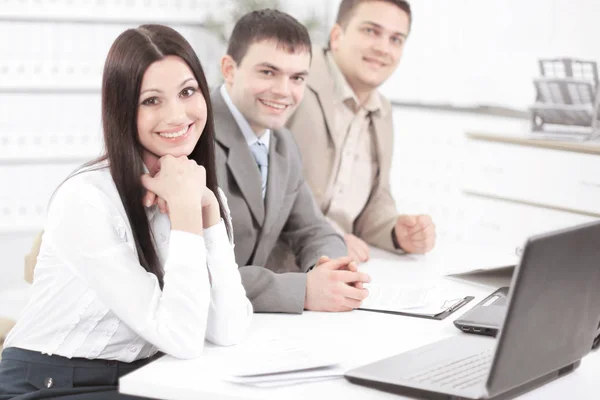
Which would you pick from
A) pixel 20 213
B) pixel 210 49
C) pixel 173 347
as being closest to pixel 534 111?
pixel 210 49

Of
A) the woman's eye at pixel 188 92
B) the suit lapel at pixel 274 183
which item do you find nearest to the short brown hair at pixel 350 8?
the suit lapel at pixel 274 183

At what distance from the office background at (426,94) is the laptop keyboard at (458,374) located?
2.81 meters

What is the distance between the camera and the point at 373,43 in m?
2.92

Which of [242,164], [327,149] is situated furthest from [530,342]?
[327,149]

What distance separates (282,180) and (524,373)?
1125 mm

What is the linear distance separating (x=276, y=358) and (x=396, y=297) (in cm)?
52

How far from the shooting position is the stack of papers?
52.6 inches

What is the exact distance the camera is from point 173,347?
1.45 m

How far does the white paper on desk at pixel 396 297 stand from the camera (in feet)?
5.98

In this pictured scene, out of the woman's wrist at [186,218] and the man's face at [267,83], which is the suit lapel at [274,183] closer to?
the man's face at [267,83]

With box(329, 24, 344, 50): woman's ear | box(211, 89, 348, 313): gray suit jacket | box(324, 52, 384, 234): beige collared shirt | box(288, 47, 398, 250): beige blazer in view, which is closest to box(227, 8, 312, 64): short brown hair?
box(211, 89, 348, 313): gray suit jacket

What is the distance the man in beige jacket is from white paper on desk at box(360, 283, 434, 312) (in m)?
0.58

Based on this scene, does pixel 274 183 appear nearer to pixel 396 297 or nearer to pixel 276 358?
pixel 396 297

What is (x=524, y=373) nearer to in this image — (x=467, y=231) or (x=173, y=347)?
(x=173, y=347)
